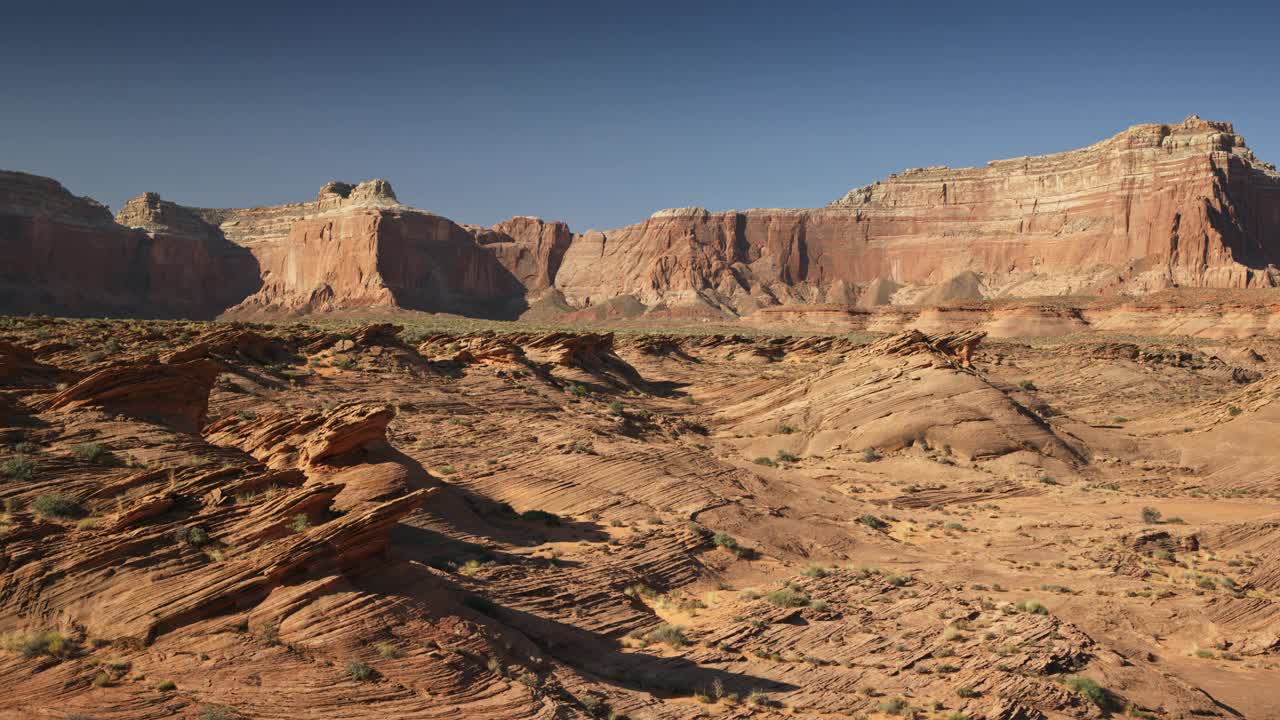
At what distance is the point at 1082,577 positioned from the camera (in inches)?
620

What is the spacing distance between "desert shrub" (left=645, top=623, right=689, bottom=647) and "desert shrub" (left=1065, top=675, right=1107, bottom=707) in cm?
457

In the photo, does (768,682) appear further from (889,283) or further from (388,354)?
(889,283)

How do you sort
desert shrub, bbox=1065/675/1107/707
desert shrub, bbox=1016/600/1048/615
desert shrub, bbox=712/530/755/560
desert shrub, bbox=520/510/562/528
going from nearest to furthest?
desert shrub, bbox=1065/675/1107/707 < desert shrub, bbox=1016/600/1048/615 < desert shrub, bbox=712/530/755/560 < desert shrub, bbox=520/510/562/528

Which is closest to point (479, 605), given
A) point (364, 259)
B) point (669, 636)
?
point (669, 636)

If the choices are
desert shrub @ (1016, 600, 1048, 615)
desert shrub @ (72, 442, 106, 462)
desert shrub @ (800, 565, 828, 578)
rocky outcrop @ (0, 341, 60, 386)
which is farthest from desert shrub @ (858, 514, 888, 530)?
rocky outcrop @ (0, 341, 60, 386)

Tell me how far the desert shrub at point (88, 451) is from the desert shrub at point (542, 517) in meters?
7.76

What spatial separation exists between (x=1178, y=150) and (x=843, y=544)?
375 ft

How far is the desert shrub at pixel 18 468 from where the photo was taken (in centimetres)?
1029

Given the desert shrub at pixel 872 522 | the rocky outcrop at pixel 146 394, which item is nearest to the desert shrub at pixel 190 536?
the rocky outcrop at pixel 146 394

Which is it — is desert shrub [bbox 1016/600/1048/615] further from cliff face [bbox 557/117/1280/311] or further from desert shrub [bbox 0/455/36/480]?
cliff face [bbox 557/117/1280/311]

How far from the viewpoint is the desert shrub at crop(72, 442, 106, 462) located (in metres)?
11.3

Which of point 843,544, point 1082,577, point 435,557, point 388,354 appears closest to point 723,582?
point 843,544

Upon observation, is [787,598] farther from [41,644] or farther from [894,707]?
[41,644]

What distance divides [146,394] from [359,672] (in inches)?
292
